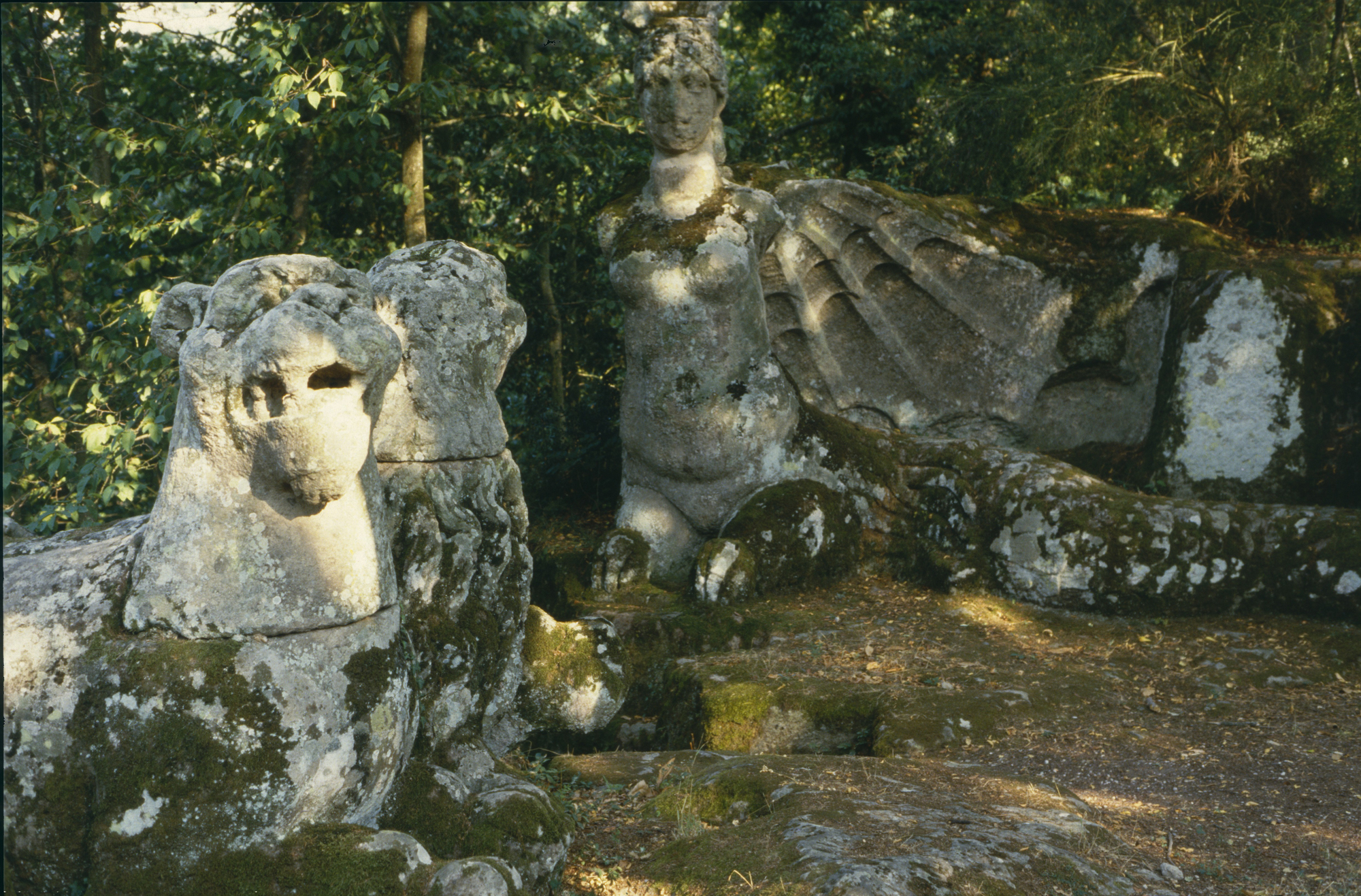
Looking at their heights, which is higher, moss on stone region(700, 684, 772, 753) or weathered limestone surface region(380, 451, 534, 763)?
weathered limestone surface region(380, 451, 534, 763)

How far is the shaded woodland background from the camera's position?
20.3 ft

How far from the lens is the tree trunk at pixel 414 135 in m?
6.92

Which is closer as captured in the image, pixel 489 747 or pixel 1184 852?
pixel 489 747

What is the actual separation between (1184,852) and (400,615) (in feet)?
8.41

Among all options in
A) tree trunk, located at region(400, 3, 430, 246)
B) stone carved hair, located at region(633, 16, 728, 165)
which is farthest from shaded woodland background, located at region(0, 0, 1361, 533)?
stone carved hair, located at region(633, 16, 728, 165)

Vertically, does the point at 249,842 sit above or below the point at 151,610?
below

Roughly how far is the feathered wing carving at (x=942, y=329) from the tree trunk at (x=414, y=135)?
87.1 inches

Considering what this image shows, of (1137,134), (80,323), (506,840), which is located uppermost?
(1137,134)

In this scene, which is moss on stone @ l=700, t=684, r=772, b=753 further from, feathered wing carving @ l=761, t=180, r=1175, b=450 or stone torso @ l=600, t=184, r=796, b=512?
feathered wing carving @ l=761, t=180, r=1175, b=450

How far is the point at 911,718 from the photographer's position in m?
4.62

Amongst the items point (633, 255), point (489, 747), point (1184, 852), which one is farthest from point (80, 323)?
point (1184, 852)

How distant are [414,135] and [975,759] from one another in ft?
16.6

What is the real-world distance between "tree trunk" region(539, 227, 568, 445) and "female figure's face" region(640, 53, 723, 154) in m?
2.92

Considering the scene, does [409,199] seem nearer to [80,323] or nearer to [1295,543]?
[80,323]
